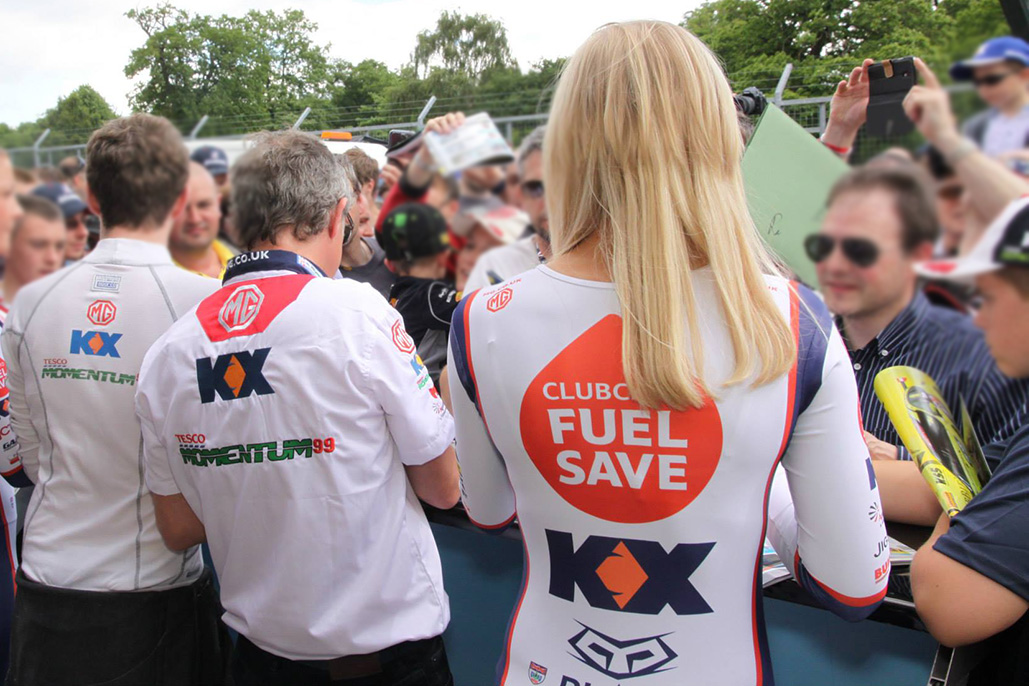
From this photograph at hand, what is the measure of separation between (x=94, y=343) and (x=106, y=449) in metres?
0.25

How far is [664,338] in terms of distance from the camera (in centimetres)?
99

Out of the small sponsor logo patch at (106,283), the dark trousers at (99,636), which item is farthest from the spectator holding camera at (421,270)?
the dark trousers at (99,636)

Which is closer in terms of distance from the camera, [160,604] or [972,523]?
[972,523]

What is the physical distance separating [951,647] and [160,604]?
5.50ft

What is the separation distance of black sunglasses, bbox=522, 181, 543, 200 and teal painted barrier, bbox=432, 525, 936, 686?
1.08 meters

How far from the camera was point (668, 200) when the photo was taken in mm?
1009

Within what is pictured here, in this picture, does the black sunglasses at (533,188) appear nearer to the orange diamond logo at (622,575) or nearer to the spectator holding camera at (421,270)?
the spectator holding camera at (421,270)

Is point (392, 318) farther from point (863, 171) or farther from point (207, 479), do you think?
point (863, 171)

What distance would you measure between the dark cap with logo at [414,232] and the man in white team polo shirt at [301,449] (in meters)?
0.15

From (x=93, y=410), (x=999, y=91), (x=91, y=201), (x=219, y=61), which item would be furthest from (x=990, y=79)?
(x=93, y=410)

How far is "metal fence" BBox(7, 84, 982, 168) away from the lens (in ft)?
2.42

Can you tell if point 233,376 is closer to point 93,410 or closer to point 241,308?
point 241,308

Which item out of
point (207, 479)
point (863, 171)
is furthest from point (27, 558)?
point (863, 171)

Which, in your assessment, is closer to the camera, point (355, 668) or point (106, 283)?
point (106, 283)
